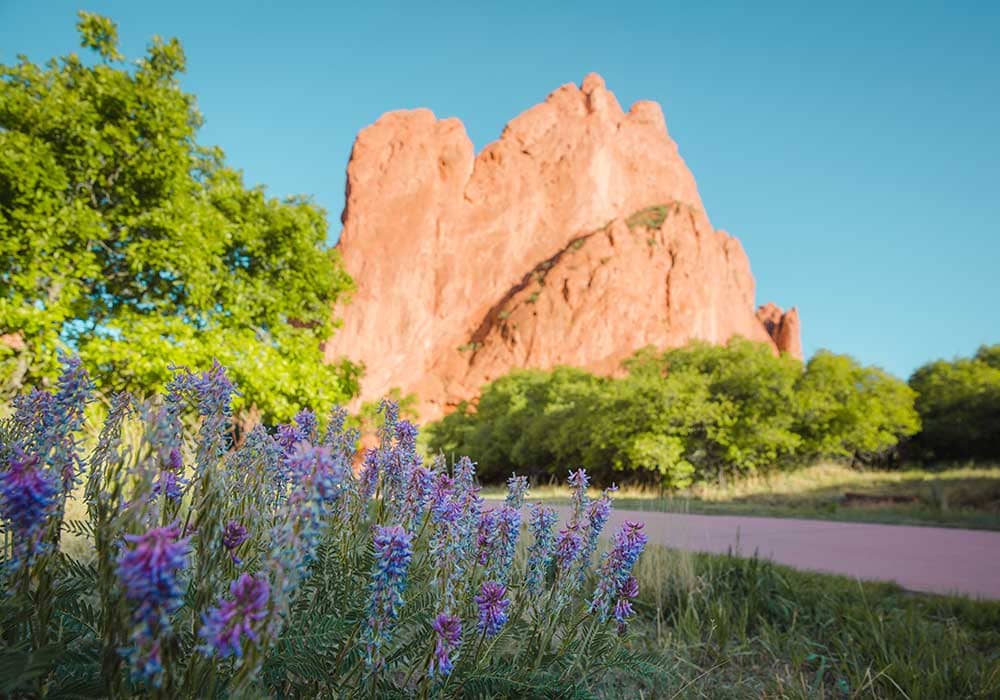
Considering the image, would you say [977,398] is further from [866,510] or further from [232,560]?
[232,560]

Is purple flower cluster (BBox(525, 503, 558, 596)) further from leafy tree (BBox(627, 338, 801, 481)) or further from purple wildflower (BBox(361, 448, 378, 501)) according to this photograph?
leafy tree (BBox(627, 338, 801, 481))

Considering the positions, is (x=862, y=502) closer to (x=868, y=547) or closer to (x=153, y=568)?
(x=868, y=547)

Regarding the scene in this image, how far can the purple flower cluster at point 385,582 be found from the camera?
1161 mm

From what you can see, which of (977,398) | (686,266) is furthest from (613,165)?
(977,398)

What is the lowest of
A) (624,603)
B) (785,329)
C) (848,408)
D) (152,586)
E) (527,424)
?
(624,603)

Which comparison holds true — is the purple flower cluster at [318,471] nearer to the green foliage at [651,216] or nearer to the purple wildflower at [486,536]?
the purple wildflower at [486,536]

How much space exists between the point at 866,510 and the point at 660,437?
11.3 metres

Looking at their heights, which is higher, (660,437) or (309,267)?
(309,267)

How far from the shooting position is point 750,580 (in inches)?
169

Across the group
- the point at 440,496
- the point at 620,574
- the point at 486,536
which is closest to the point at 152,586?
the point at 440,496

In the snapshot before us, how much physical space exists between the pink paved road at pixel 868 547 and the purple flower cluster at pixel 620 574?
337 cm

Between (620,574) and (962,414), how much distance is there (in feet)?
125

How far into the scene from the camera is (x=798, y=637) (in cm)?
349

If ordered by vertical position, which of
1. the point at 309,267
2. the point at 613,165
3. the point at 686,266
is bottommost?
the point at 309,267
